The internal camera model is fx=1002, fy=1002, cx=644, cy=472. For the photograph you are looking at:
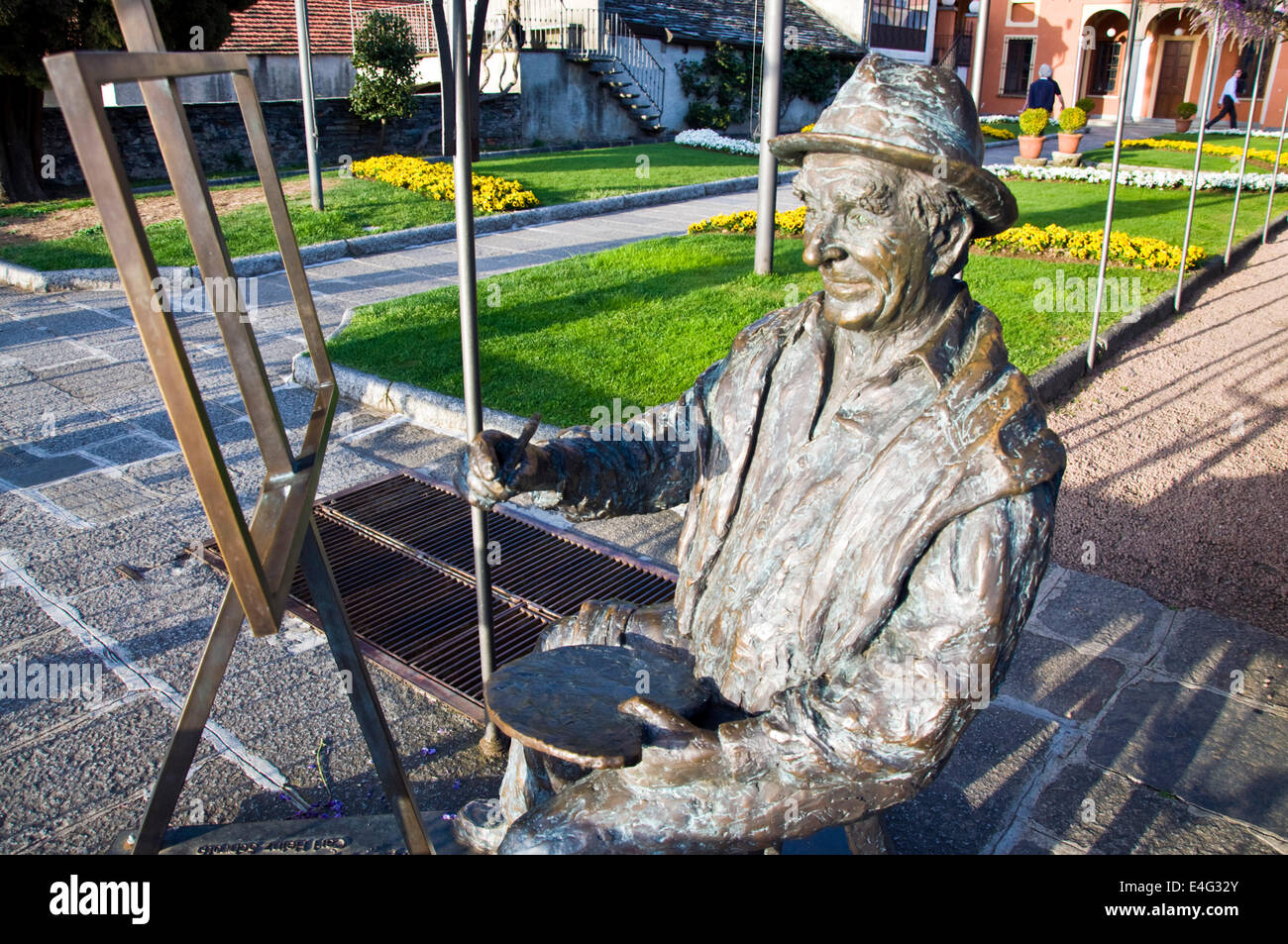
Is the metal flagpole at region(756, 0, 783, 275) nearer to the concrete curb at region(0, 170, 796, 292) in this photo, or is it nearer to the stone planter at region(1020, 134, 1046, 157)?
the concrete curb at region(0, 170, 796, 292)

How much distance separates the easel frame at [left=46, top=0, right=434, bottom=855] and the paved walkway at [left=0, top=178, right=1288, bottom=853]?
3.64 ft

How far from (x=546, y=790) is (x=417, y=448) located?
3.77 meters

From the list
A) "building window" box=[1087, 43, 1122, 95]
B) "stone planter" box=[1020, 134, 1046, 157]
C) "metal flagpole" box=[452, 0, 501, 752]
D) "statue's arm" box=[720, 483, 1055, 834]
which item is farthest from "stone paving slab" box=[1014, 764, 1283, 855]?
"building window" box=[1087, 43, 1122, 95]

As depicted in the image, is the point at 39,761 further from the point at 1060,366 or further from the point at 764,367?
the point at 1060,366

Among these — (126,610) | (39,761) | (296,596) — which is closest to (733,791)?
(39,761)

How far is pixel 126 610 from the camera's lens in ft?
13.5

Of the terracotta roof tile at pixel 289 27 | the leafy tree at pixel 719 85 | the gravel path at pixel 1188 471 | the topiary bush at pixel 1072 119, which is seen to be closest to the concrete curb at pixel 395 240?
the gravel path at pixel 1188 471

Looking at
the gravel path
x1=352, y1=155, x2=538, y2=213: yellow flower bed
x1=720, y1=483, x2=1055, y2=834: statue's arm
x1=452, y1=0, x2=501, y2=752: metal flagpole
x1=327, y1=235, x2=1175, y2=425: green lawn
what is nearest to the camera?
x1=720, y1=483, x2=1055, y2=834: statue's arm

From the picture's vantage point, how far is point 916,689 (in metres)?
1.86

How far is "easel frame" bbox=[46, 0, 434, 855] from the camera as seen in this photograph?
149cm

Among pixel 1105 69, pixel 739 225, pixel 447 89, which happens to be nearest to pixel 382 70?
pixel 739 225

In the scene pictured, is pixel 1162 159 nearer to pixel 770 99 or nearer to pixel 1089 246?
pixel 1089 246

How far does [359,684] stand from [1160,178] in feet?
56.5

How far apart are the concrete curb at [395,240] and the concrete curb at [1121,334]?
14.9 feet
